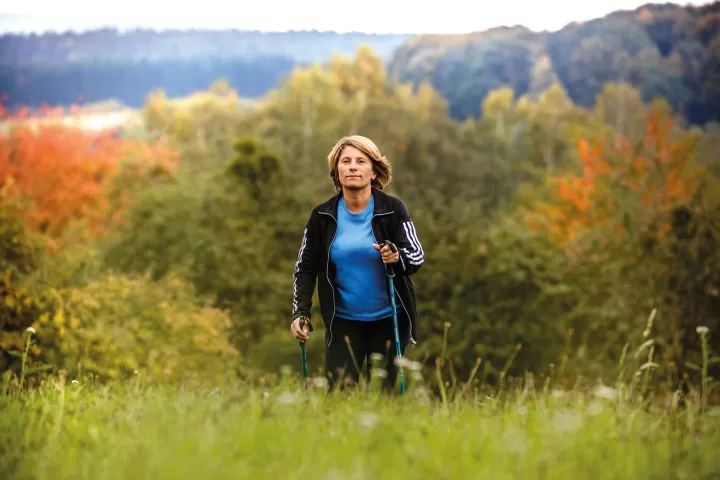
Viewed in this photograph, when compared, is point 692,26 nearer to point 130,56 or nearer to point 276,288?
point 130,56

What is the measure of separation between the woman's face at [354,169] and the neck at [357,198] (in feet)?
0.09

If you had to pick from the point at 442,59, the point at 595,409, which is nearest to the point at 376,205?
the point at 595,409


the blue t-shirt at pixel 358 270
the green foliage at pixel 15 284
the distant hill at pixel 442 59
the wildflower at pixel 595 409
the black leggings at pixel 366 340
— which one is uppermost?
the distant hill at pixel 442 59

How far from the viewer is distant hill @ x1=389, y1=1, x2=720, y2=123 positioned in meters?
92.6

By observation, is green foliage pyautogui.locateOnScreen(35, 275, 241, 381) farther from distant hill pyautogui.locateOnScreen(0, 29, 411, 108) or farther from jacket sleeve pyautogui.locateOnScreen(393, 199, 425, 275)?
distant hill pyautogui.locateOnScreen(0, 29, 411, 108)

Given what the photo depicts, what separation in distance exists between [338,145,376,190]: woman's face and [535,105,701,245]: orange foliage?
74.9 ft

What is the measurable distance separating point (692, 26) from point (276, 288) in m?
90.1

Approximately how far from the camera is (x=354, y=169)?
4855mm

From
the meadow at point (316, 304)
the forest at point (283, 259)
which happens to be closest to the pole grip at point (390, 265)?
the meadow at point (316, 304)

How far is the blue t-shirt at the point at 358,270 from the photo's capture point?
486 cm

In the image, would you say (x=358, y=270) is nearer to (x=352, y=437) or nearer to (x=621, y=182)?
(x=352, y=437)

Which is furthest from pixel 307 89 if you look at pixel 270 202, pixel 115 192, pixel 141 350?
pixel 141 350

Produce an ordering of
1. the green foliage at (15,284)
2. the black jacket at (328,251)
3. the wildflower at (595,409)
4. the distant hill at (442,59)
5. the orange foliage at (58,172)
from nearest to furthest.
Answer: the wildflower at (595,409), the black jacket at (328,251), the green foliage at (15,284), the orange foliage at (58,172), the distant hill at (442,59)

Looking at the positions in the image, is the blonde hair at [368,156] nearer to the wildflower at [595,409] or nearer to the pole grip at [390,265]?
the pole grip at [390,265]
